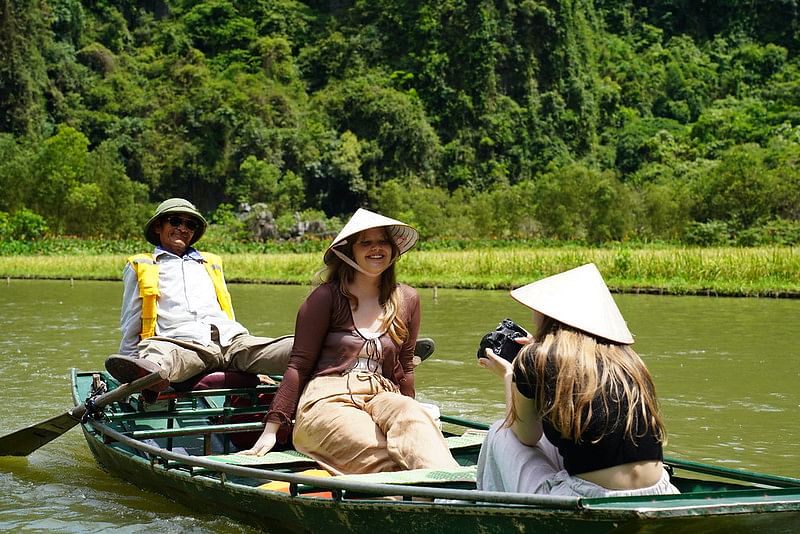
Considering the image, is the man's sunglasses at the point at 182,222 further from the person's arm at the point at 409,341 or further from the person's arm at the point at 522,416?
the person's arm at the point at 522,416

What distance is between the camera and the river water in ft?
16.9

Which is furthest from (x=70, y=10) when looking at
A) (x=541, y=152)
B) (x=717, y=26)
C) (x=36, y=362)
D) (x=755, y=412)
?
(x=755, y=412)

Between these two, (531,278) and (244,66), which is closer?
(531,278)

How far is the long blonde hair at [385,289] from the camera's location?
14.7 ft

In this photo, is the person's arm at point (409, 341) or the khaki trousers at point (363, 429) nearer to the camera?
the khaki trousers at point (363, 429)

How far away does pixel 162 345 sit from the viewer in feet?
17.2

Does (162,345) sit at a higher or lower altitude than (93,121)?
lower

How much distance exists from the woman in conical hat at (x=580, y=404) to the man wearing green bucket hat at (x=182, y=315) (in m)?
2.23

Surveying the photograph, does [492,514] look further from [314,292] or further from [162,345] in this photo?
[162,345]

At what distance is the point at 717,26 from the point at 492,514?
76.4m

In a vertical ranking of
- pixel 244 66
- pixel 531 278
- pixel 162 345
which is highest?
pixel 244 66

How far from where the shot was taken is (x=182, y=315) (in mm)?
5648

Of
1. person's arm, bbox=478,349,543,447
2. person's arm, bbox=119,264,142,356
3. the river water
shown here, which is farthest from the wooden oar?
person's arm, bbox=478,349,543,447

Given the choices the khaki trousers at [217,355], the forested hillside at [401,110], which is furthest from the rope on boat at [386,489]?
the forested hillside at [401,110]
